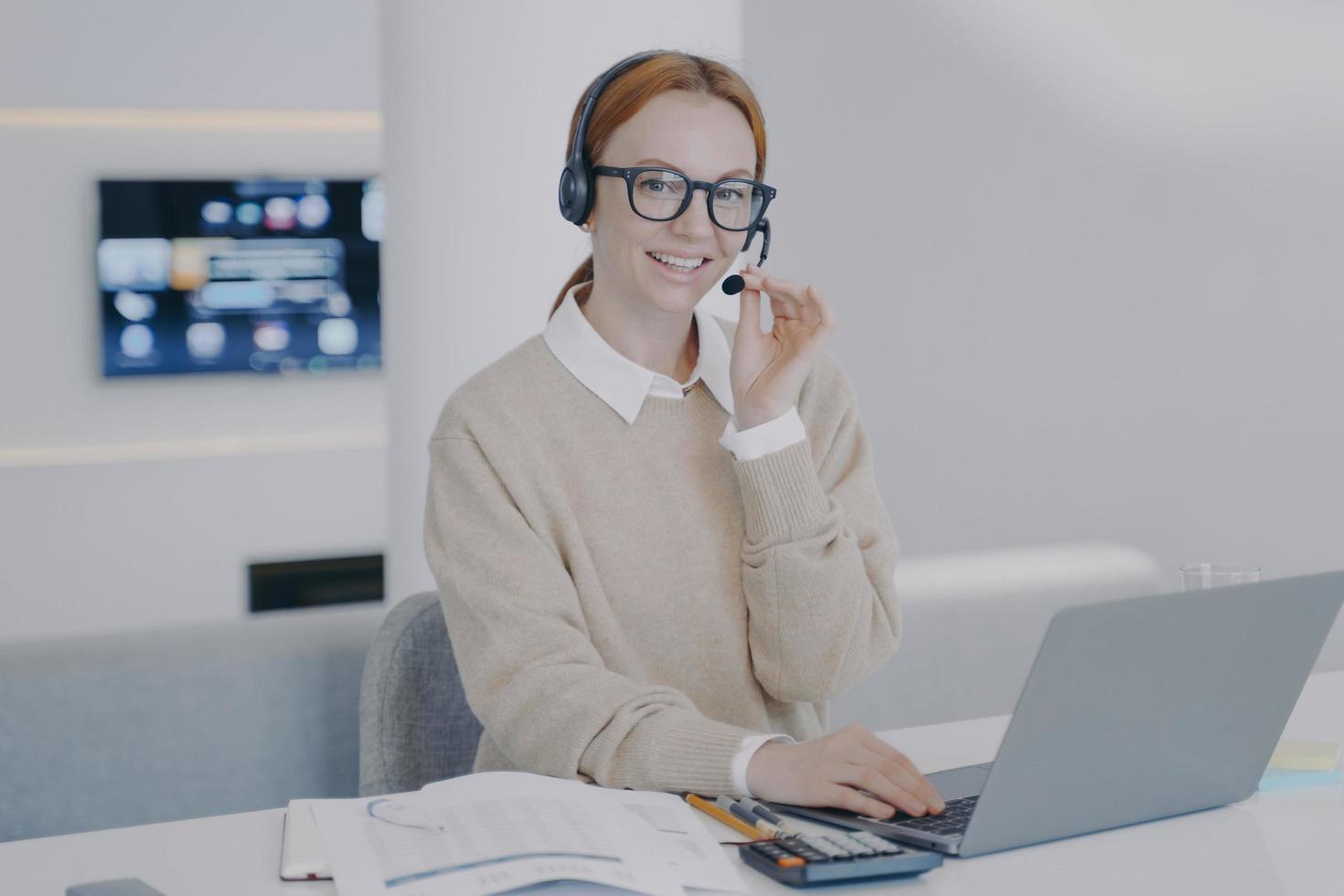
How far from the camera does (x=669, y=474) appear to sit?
1.67m

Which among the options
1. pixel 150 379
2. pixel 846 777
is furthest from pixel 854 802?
pixel 150 379

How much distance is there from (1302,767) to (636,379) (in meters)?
0.80

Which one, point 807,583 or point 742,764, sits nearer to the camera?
point 742,764

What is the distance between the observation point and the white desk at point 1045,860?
1038mm

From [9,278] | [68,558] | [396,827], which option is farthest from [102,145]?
[396,827]

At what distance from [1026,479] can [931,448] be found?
24cm

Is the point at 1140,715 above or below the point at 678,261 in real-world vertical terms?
below

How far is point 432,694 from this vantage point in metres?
1.78

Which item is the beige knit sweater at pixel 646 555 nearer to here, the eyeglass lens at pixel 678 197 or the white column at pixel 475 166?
the eyeglass lens at pixel 678 197

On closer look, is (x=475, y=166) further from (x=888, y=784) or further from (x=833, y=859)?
(x=833, y=859)

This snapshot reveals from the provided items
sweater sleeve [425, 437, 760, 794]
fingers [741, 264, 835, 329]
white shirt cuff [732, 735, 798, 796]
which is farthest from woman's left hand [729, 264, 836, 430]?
white shirt cuff [732, 735, 798, 796]

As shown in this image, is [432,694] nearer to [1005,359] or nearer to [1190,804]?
[1190,804]

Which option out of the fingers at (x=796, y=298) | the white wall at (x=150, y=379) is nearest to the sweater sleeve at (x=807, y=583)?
the fingers at (x=796, y=298)

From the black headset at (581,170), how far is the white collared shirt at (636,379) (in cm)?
12
